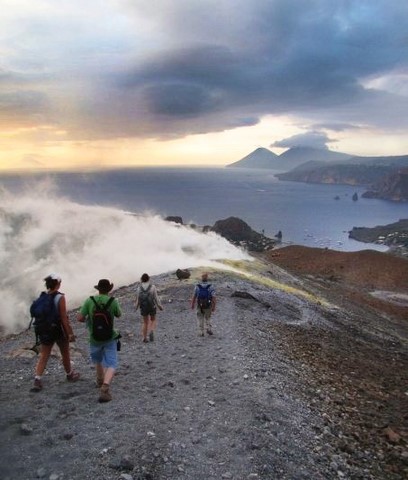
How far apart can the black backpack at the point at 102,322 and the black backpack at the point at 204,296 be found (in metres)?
6.53

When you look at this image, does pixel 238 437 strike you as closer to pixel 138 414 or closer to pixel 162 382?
pixel 138 414

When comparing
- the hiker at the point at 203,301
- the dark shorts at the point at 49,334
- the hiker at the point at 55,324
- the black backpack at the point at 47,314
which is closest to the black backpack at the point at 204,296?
the hiker at the point at 203,301

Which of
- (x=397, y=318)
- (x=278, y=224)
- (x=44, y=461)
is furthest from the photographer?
(x=278, y=224)

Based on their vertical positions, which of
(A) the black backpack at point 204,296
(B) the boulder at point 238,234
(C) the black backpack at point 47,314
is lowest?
(B) the boulder at point 238,234

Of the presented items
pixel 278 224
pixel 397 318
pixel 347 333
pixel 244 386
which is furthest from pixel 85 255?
pixel 278 224

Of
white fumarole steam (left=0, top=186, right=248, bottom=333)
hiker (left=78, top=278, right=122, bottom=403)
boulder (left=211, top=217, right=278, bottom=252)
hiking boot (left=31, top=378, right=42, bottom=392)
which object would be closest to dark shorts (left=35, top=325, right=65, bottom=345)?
hiker (left=78, top=278, right=122, bottom=403)

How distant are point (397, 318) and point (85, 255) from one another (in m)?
28.0

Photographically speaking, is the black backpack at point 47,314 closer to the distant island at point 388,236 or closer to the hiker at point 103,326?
the hiker at point 103,326

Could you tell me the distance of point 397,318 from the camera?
124 feet

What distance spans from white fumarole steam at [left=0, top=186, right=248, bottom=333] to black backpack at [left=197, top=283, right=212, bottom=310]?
54.3 feet

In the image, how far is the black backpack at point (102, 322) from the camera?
870cm

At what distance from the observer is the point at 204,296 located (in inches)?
599

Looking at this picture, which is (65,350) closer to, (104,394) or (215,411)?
(104,394)

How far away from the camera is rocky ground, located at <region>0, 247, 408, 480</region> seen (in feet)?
24.1
